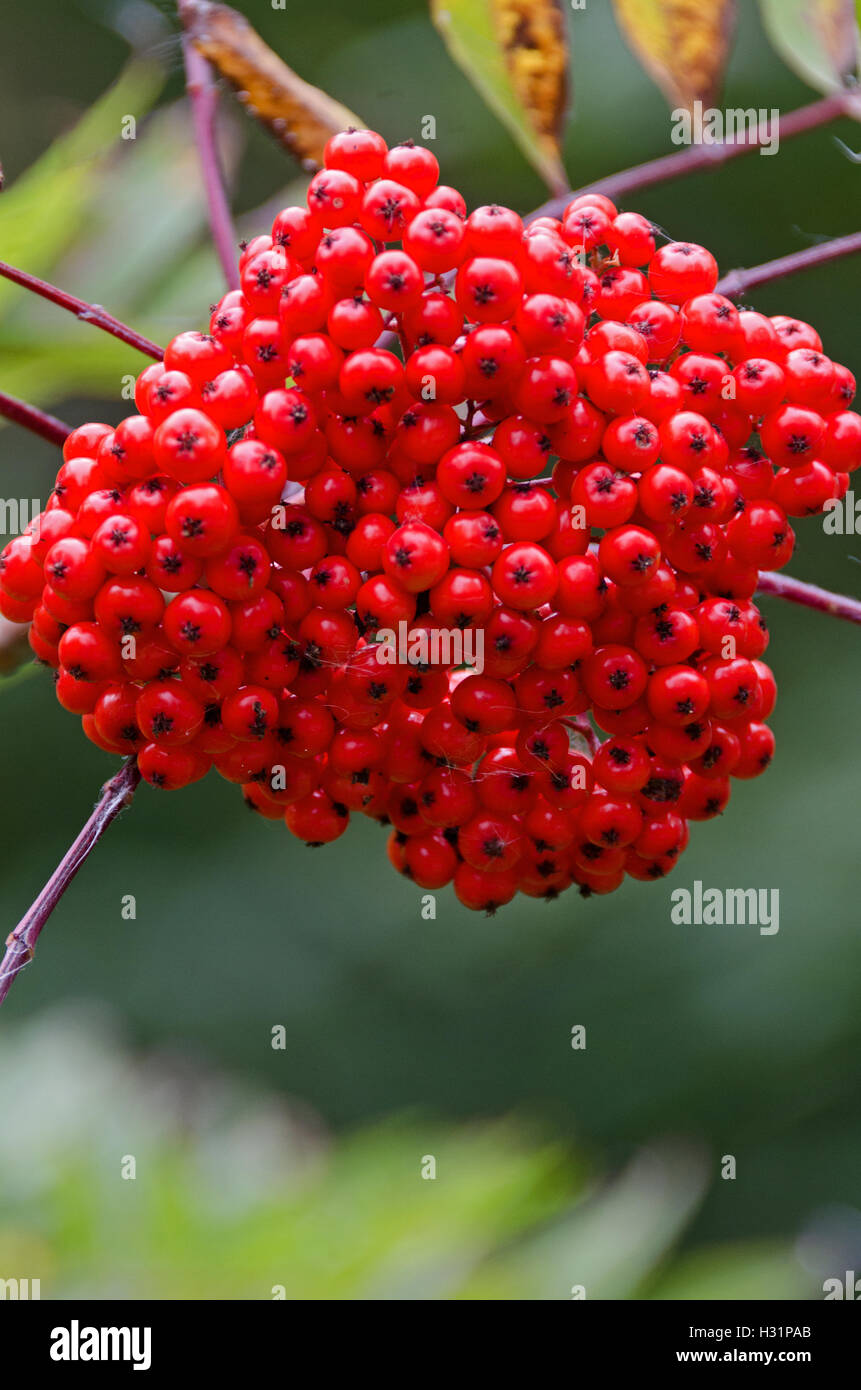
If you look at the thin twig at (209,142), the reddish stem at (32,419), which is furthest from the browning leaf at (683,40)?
the reddish stem at (32,419)

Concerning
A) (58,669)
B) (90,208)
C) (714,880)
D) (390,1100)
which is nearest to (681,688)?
(58,669)

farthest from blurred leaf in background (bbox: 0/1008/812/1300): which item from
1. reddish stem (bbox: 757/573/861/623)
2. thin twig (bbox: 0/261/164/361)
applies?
thin twig (bbox: 0/261/164/361)

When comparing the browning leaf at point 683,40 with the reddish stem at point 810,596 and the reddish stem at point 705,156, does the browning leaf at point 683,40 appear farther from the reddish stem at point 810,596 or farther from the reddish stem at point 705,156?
the reddish stem at point 810,596

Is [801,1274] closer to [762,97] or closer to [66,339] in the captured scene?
[66,339]

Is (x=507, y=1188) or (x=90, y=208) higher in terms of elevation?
(x=90, y=208)

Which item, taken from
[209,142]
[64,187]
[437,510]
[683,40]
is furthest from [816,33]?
[64,187]

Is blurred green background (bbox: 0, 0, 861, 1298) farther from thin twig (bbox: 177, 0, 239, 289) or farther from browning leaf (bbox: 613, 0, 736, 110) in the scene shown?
browning leaf (bbox: 613, 0, 736, 110)
